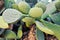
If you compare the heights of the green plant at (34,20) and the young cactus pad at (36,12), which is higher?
the young cactus pad at (36,12)

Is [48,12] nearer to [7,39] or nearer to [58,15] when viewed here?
[58,15]

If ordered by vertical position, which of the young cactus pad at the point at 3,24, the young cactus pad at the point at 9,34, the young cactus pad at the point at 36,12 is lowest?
the young cactus pad at the point at 9,34

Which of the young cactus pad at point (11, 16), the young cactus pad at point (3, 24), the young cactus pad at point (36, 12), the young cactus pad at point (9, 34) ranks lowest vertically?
the young cactus pad at point (9, 34)

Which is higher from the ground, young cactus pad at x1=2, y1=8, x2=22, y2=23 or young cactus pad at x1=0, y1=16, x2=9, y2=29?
young cactus pad at x1=2, y1=8, x2=22, y2=23

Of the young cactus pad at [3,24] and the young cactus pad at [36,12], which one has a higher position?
the young cactus pad at [36,12]

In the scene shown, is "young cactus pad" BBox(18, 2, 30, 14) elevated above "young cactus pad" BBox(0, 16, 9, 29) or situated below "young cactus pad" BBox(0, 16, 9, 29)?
above

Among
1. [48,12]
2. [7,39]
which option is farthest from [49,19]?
[7,39]

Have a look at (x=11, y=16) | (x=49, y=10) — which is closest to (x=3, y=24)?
(x=11, y=16)

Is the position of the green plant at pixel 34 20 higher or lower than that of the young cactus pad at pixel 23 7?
lower

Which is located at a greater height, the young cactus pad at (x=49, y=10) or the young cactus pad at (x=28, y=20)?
the young cactus pad at (x=49, y=10)

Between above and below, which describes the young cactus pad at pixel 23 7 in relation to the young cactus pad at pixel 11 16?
above

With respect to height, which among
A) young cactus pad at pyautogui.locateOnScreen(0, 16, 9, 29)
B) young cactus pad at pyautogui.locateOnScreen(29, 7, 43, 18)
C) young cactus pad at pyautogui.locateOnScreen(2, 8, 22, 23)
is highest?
young cactus pad at pyautogui.locateOnScreen(29, 7, 43, 18)
